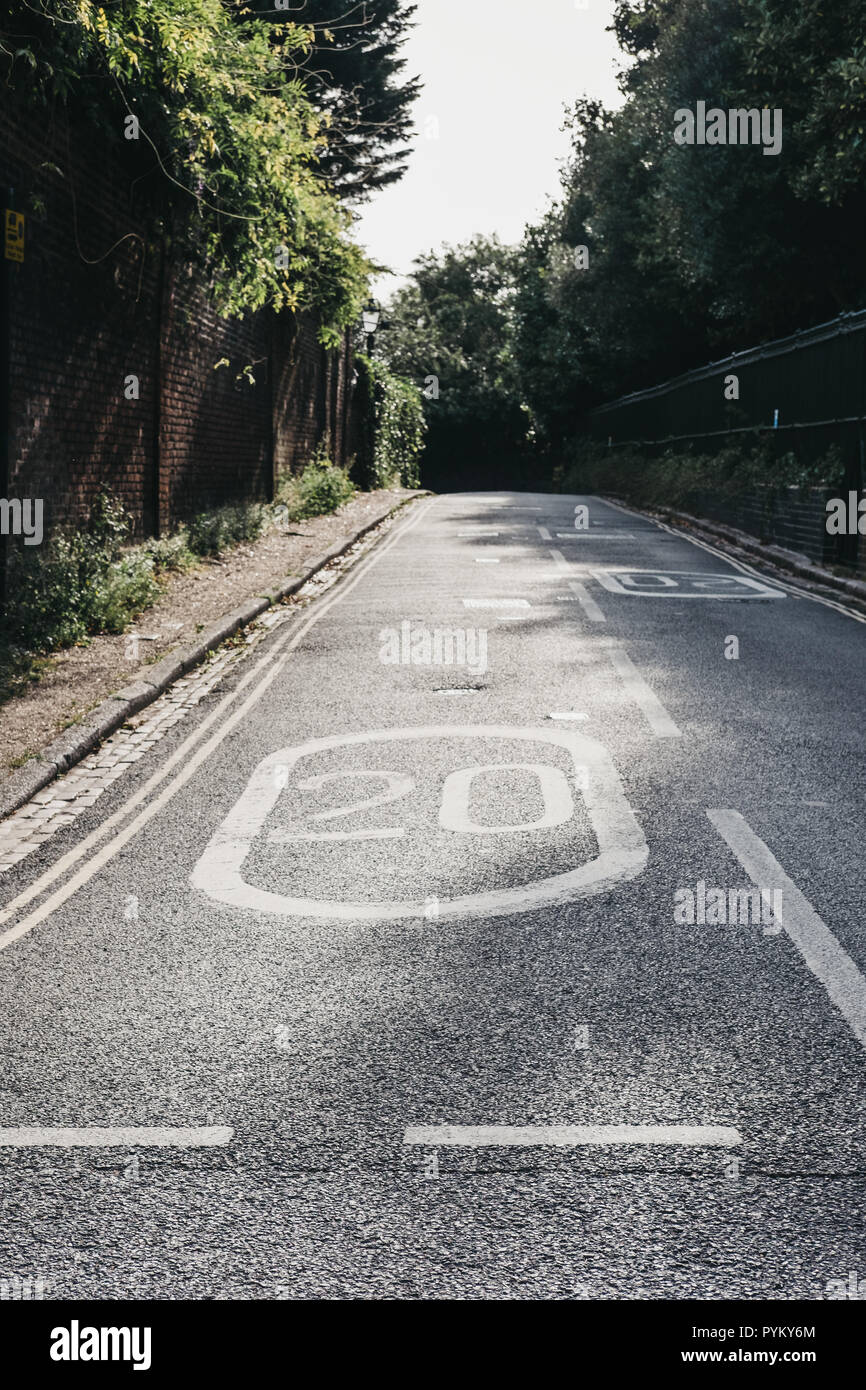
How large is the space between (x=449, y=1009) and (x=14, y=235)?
8.49 m

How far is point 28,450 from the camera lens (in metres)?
11.3

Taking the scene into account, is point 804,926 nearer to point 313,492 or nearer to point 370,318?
point 313,492

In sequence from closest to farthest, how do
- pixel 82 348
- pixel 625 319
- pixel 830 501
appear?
pixel 82 348
pixel 830 501
pixel 625 319

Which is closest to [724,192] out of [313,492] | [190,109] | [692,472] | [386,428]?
[692,472]

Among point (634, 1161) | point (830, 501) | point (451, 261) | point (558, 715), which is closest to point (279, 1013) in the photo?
point (634, 1161)

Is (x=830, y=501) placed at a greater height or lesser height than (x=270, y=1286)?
greater

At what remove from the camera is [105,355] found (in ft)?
43.6

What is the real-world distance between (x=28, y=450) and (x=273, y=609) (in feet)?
10.8

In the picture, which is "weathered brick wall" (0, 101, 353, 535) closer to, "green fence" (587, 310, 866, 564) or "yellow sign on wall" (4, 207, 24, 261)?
"yellow sign on wall" (4, 207, 24, 261)

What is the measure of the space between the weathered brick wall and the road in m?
4.25

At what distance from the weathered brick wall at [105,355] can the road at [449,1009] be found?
4254 millimetres

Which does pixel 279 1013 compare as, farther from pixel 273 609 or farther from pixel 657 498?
pixel 657 498

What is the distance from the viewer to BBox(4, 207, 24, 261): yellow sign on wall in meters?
10.5

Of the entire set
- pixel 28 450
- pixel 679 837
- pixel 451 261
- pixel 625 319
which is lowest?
pixel 679 837
